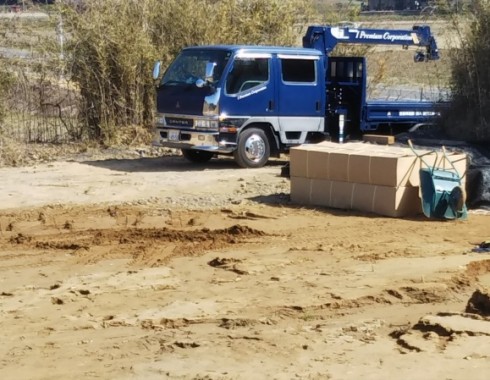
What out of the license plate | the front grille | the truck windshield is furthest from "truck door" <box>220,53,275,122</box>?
the license plate

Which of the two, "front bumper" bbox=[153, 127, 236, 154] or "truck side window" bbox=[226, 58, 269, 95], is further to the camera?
→ "truck side window" bbox=[226, 58, 269, 95]

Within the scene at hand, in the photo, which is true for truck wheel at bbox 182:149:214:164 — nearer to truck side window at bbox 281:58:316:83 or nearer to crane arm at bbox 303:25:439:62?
truck side window at bbox 281:58:316:83

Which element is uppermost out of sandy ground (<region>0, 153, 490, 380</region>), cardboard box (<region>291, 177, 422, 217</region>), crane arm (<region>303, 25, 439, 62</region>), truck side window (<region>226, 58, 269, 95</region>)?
crane arm (<region>303, 25, 439, 62</region>)

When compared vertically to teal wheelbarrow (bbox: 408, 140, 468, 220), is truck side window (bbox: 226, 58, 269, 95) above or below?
above

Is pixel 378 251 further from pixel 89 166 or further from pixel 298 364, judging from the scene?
pixel 89 166

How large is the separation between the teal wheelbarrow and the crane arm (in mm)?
6586

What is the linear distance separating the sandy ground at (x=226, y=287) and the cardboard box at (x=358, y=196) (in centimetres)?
26

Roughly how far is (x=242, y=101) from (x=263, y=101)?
475mm

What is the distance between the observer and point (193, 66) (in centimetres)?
1789

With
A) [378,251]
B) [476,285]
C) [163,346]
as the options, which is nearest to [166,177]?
[378,251]

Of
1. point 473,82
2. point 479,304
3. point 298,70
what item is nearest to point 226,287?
point 479,304

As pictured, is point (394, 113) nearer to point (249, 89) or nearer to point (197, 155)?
point (249, 89)

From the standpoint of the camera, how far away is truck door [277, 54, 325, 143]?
18.0 m

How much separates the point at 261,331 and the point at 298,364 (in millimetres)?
873
